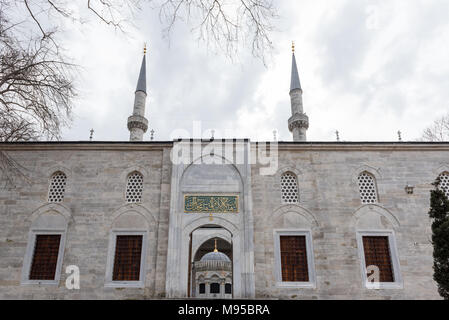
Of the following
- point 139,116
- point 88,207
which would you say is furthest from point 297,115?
point 88,207

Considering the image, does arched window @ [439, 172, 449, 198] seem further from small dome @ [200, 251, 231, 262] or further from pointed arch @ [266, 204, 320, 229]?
small dome @ [200, 251, 231, 262]

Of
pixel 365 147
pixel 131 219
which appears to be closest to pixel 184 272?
pixel 131 219

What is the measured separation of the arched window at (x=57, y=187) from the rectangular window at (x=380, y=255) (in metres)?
9.02

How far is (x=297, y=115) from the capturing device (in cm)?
1972

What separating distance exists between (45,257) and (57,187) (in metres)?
2.05

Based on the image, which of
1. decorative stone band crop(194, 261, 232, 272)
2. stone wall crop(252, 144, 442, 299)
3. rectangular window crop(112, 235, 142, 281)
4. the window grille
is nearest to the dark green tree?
stone wall crop(252, 144, 442, 299)

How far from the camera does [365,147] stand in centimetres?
1034

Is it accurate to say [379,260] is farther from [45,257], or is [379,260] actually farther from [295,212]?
[45,257]

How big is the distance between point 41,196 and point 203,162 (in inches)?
194

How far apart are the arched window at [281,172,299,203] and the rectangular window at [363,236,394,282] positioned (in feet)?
7.47

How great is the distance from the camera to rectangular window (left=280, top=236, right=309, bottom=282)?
915cm

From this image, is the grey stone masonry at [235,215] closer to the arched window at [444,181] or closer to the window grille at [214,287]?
the arched window at [444,181]

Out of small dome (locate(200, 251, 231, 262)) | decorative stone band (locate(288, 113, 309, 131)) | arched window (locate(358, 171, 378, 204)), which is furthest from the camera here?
small dome (locate(200, 251, 231, 262))
